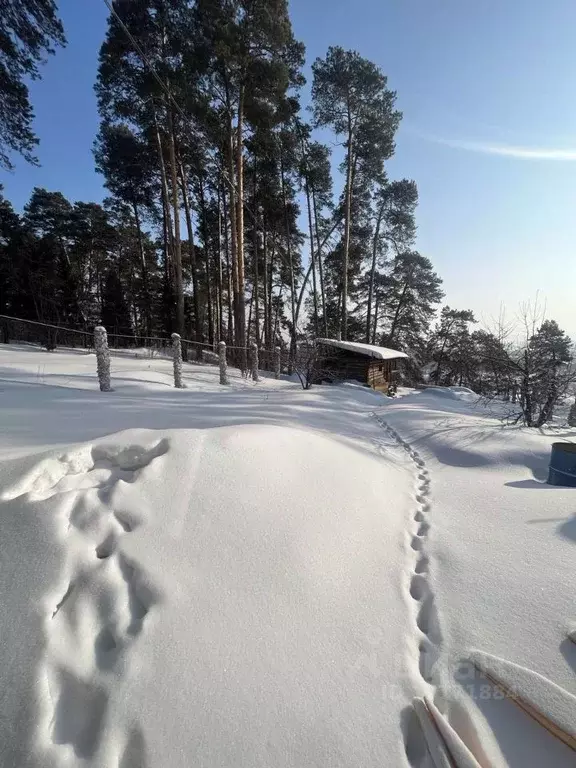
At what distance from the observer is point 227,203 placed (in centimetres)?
→ 1803

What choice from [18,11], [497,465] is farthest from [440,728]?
[18,11]

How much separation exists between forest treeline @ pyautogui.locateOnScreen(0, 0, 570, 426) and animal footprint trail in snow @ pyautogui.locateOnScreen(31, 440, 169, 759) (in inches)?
303

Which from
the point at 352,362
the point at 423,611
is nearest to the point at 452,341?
the point at 352,362

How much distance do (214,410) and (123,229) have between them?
23.5m

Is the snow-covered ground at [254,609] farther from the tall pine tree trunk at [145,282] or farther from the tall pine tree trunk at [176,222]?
the tall pine tree trunk at [145,282]

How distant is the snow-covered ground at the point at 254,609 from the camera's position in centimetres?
114

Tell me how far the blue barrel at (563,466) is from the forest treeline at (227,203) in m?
3.89

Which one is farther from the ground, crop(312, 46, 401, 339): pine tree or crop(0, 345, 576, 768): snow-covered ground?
crop(312, 46, 401, 339): pine tree

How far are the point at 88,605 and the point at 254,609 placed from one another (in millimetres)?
753

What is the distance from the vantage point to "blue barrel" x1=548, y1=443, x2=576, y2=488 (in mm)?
3580

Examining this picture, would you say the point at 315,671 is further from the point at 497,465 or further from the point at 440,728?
the point at 497,465

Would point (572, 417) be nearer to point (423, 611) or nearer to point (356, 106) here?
point (423, 611)

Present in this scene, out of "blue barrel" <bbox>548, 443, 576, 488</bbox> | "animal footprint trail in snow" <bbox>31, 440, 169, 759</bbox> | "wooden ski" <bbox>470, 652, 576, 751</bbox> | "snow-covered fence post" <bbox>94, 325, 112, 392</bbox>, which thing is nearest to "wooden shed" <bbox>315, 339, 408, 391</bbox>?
"snow-covered fence post" <bbox>94, 325, 112, 392</bbox>

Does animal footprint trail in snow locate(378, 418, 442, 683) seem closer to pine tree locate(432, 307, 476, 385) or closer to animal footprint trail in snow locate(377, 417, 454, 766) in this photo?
animal footprint trail in snow locate(377, 417, 454, 766)
